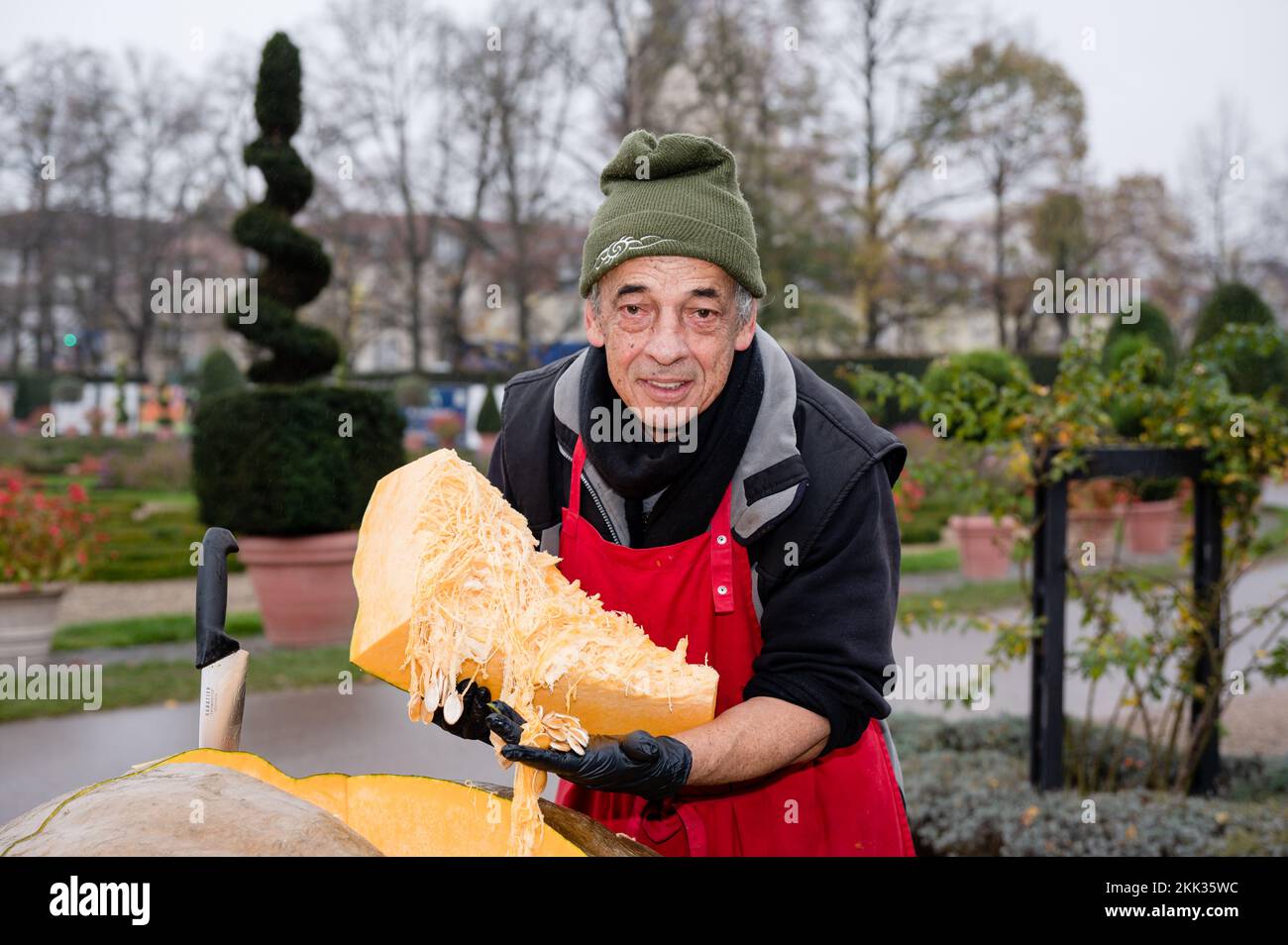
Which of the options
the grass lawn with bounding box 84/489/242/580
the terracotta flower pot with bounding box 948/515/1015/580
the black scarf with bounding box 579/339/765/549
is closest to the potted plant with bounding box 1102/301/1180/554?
the terracotta flower pot with bounding box 948/515/1015/580

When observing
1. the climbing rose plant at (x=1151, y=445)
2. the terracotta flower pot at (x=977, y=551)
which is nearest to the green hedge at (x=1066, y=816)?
the climbing rose plant at (x=1151, y=445)

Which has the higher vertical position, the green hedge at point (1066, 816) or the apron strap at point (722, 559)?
the apron strap at point (722, 559)

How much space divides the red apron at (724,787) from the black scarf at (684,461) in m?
0.04

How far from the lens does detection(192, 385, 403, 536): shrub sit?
8.30 m

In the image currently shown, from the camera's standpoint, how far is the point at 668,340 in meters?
2.06

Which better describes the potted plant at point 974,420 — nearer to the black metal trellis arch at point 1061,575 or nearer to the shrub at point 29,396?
the black metal trellis arch at point 1061,575

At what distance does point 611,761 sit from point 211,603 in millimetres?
694

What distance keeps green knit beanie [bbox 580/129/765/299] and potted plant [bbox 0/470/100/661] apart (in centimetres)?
728

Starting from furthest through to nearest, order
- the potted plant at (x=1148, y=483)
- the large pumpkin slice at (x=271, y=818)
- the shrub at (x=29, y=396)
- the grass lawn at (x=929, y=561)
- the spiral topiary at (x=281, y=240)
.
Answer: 1. the shrub at (x=29, y=396)
2. the grass lawn at (x=929, y=561)
3. the potted plant at (x=1148, y=483)
4. the spiral topiary at (x=281, y=240)
5. the large pumpkin slice at (x=271, y=818)

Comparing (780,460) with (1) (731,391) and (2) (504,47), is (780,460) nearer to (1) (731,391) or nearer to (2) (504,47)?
(1) (731,391)

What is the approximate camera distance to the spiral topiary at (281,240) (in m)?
8.95

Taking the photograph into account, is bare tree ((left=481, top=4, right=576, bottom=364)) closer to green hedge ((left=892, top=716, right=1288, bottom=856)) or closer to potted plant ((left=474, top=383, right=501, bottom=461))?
potted plant ((left=474, top=383, right=501, bottom=461))

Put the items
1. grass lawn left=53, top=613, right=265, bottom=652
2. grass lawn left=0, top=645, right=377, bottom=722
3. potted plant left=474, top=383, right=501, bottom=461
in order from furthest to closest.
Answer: potted plant left=474, top=383, right=501, bottom=461, grass lawn left=53, top=613, right=265, bottom=652, grass lawn left=0, top=645, right=377, bottom=722
